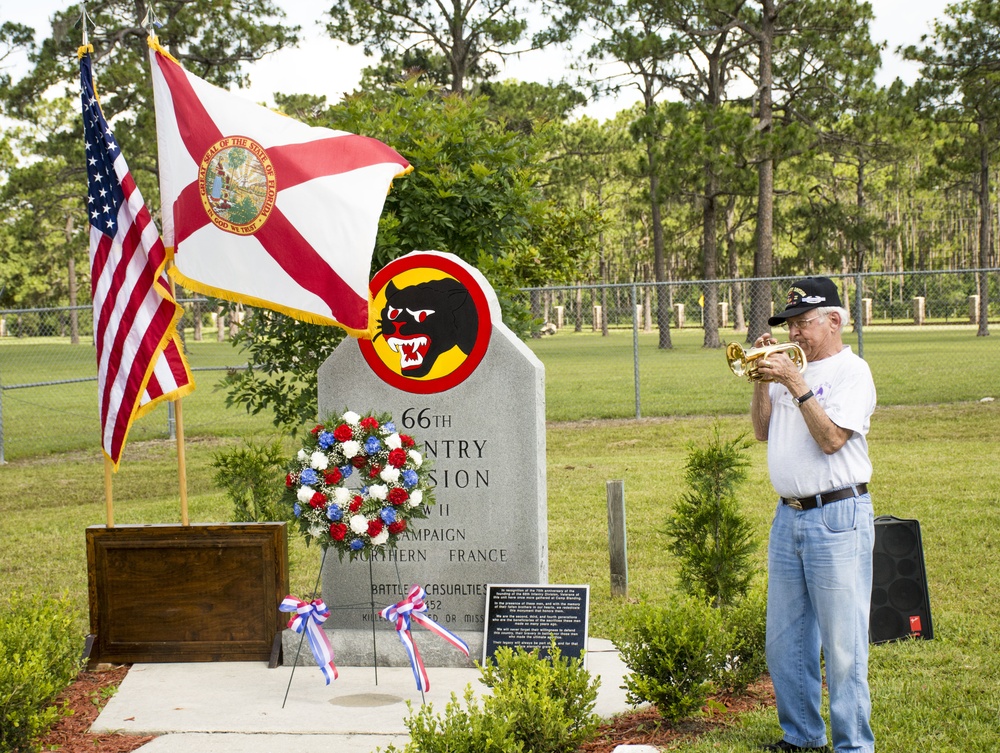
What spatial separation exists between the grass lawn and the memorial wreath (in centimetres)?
147

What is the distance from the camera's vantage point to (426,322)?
6.80 m

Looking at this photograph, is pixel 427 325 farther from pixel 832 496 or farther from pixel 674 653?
pixel 832 496

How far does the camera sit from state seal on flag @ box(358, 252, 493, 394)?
671cm

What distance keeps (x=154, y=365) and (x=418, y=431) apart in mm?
1689

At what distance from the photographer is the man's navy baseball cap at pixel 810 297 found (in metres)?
4.45

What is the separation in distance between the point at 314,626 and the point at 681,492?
6.55 meters

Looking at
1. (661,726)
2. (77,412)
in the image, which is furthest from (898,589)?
(77,412)

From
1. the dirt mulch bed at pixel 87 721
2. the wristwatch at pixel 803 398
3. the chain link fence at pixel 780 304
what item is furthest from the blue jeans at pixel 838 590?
the chain link fence at pixel 780 304

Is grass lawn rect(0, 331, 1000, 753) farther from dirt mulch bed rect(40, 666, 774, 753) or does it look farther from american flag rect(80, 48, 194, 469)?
american flag rect(80, 48, 194, 469)

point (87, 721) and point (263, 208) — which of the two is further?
point (263, 208)

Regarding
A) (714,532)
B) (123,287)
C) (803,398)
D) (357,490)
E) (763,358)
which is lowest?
(714,532)

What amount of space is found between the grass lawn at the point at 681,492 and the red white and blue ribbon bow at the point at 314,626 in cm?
183

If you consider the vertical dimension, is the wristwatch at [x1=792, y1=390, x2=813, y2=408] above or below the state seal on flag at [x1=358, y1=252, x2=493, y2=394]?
below

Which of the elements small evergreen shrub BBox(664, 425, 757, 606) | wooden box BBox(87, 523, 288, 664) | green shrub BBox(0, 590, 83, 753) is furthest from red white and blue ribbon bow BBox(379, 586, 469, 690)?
green shrub BBox(0, 590, 83, 753)
